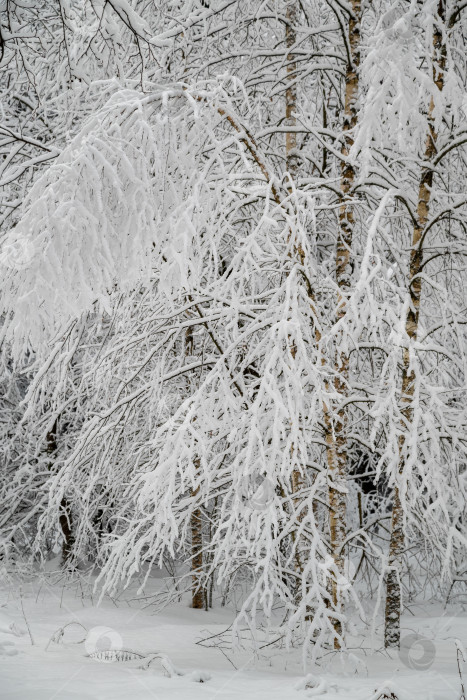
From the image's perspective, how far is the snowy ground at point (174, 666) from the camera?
3.64 m

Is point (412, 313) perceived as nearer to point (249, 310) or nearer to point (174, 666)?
point (249, 310)

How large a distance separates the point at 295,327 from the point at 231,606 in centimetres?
706

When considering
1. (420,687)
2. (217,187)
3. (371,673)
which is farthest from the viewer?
(371,673)

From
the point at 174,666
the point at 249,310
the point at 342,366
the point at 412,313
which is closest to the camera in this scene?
the point at 174,666

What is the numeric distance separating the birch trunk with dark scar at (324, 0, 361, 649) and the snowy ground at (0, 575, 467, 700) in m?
0.63

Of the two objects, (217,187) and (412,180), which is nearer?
(217,187)

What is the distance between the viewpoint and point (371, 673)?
4.47 m

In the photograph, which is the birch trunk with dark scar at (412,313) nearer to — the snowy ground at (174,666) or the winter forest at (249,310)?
the winter forest at (249,310)

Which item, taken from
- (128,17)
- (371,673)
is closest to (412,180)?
(128,17)

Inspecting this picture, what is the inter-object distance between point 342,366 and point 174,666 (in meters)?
2.57

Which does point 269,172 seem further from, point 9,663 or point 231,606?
point 231,606

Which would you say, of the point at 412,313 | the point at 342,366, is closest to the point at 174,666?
the point at 342,366

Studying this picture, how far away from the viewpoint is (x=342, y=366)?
519 centimetres

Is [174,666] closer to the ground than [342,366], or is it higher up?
closer to the ground
